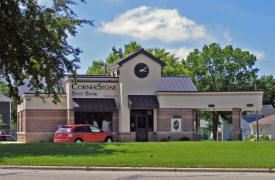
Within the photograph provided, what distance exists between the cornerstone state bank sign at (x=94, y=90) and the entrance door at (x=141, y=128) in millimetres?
3181

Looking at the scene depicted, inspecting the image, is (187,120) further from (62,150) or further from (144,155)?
(144,155)

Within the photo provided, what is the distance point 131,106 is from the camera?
131 ft

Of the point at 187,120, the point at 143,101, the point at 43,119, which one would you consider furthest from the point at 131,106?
the point at 43,119

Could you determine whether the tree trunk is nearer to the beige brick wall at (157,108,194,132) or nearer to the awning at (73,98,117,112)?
the beige brick wall at (157,108,194,132)

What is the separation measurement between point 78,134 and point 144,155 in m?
14.7

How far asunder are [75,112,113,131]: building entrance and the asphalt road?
24.5 m

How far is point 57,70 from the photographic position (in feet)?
79.1

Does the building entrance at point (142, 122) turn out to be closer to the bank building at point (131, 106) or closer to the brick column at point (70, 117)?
the bank building at point (131, 106)

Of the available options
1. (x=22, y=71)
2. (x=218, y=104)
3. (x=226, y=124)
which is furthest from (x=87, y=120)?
(x=226, y=124)

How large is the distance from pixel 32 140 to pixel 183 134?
44.1 feet

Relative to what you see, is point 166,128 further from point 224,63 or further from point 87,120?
point 224,63

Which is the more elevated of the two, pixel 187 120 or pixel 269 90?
pixel 269 90

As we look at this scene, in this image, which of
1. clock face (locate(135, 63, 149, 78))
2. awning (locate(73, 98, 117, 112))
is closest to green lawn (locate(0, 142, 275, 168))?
awning (locate(73, 98, 117, 112))

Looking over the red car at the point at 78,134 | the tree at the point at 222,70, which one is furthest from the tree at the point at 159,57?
the red car at the point at 78,134
